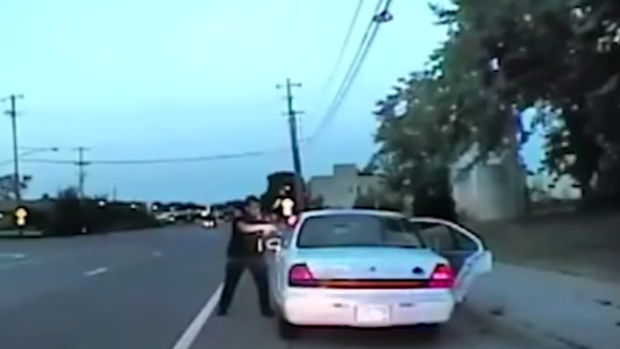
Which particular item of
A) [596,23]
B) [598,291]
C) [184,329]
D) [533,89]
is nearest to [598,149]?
[533,89]

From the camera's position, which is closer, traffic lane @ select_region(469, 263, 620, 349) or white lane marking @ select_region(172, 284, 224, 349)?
traffic lane @ select_region(469, 263, 620, 349)

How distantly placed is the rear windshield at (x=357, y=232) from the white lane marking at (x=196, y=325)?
1747 mm

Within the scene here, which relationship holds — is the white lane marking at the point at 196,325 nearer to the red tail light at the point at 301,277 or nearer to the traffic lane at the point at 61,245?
the red tail light at the point at 301,277

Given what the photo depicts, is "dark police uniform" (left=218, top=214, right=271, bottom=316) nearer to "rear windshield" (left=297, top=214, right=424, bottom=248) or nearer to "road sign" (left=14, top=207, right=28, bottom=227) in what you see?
"rear windshield" (left=297, top=214, right=424, bottom=248)

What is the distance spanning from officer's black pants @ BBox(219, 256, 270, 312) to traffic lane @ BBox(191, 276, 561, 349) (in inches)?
43.7

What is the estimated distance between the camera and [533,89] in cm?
2961

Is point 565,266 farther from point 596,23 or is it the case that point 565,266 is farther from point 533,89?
point 533,89

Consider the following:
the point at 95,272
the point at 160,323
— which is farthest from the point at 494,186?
the point at 160,323

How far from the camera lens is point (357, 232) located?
44.4 feet

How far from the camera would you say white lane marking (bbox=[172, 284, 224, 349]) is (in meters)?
13.4

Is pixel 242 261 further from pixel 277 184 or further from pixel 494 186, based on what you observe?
pixel 277 184

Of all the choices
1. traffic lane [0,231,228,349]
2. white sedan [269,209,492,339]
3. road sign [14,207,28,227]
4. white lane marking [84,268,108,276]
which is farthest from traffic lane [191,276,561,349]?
road sign [14,207,28,227]

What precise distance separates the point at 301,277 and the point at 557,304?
553 cm

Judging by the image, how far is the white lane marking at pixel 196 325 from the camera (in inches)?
527
